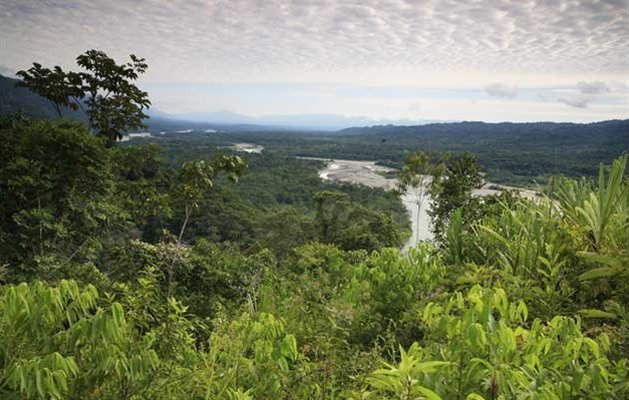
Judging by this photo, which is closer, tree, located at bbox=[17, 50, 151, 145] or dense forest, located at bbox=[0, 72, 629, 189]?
tree, located at bbox=[17, 50, 151, 145]

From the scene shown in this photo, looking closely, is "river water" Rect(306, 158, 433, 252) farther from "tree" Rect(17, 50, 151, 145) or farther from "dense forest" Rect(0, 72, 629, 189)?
"tree" Rect(17, 50, 151, 145)

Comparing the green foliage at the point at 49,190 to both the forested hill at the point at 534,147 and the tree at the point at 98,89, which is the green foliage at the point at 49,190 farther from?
the forested hill at the point at 534,147

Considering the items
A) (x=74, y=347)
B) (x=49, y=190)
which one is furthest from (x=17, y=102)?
(x=74, y=347)

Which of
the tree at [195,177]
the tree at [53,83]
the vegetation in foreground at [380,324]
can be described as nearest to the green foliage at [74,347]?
the vegetation in foreground at [380,324]

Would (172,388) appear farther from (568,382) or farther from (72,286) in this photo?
(568,382)

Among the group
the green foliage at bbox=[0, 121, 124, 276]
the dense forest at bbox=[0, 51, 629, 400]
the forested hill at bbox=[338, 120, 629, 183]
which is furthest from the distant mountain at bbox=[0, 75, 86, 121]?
the forested hill at bbox=[338, 120, 629, 183]

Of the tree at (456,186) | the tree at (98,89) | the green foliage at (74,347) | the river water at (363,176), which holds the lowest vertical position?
the river water at (363,176)

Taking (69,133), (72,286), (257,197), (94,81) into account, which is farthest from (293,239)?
(257,197)

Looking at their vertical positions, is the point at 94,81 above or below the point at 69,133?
above
